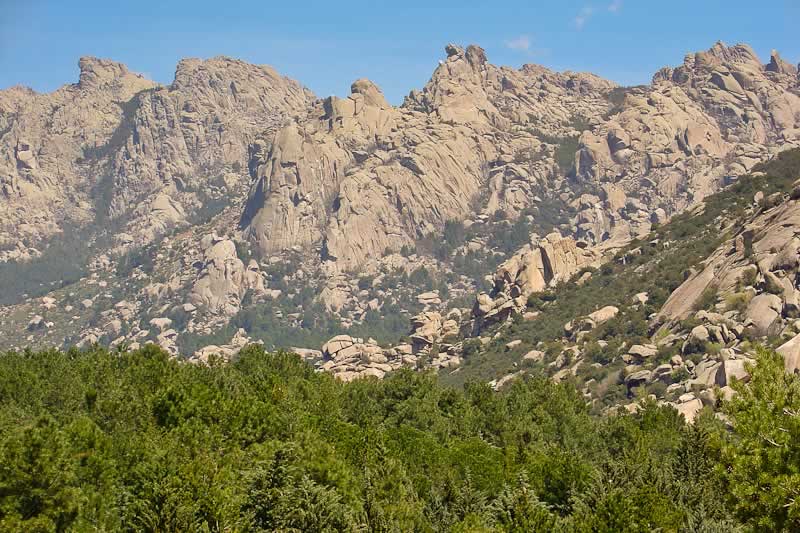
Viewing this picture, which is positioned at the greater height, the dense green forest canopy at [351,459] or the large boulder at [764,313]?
the large boulder at [764,313]

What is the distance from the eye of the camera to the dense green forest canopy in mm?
46125

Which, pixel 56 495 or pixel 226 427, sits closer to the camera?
pixel 56 495

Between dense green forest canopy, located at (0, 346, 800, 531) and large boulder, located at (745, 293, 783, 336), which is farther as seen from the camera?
large boulder, located at (745, 293, 783, 336)

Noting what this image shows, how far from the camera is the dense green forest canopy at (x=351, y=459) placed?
151 feet

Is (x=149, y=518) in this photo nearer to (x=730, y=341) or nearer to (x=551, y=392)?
(x=551, y=392)

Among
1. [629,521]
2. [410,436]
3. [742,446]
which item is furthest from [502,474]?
[742,446]

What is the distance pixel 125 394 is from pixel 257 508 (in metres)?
43.4

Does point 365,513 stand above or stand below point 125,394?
below

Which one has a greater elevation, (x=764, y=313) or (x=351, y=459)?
(x=764, y=313)

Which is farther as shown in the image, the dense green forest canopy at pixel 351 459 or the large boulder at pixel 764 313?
the large boulder at pixel 764 313

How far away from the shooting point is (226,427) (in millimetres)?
88938

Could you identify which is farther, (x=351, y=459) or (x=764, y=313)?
(x=764, y=313)

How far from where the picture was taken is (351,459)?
87.3 metres

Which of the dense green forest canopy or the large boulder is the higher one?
the large boulder
